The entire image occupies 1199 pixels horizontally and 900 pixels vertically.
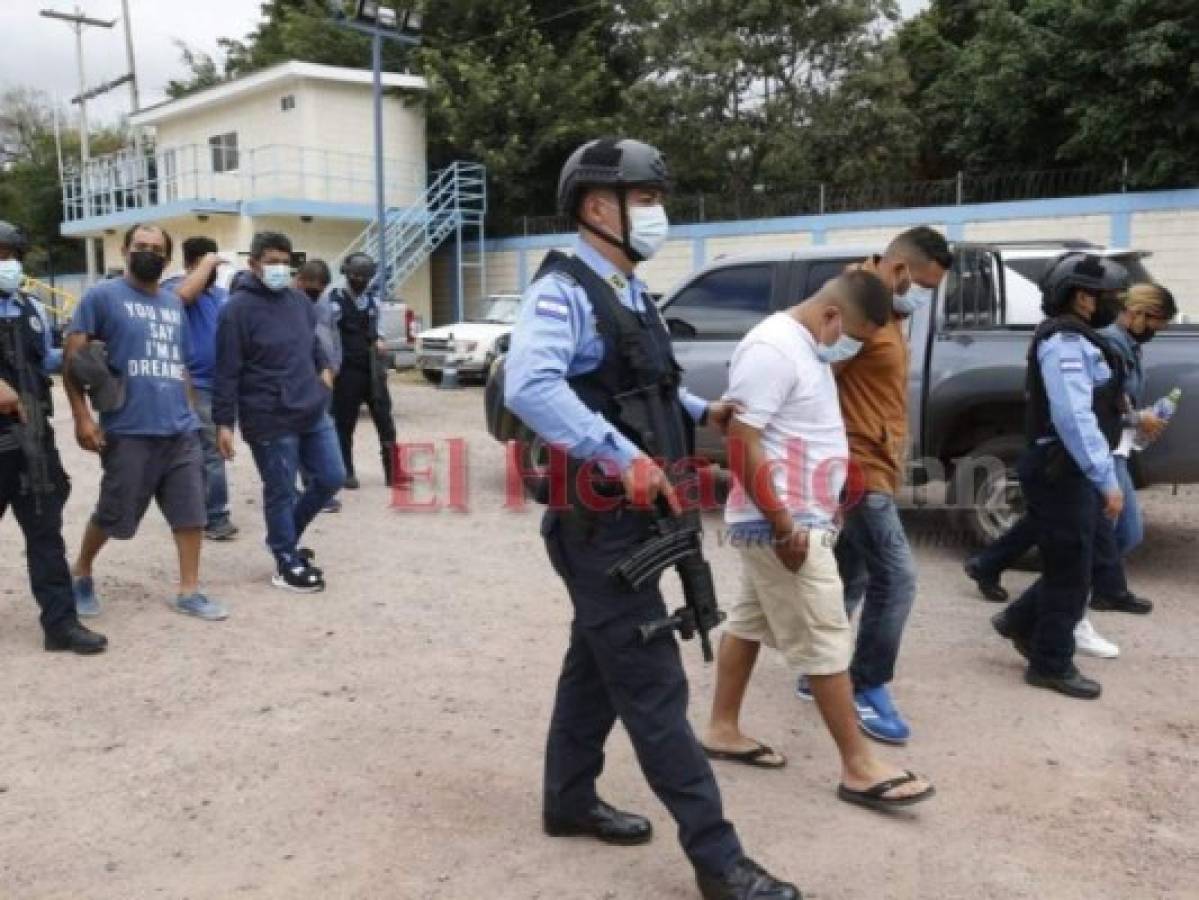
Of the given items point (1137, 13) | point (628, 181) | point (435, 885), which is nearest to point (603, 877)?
point (435, 885)

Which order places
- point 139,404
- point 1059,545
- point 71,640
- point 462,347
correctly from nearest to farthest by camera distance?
point 1059,545
point 71,640
point 139,404
point 462,347

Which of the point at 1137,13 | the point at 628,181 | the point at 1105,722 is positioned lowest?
the point at 1105,722

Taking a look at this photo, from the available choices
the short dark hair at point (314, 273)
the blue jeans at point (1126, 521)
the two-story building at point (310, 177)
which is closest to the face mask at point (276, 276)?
the short dark hair at point (314, 273)

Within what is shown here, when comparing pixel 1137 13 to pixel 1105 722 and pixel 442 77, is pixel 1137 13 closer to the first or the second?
pixel 442 77

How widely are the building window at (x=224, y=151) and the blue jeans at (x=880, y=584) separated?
78.2 feet

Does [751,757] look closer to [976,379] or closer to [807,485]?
[807,485]

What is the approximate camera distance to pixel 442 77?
2384 centimetres

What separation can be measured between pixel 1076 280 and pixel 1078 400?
0.46 m

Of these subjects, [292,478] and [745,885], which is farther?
[292,478]

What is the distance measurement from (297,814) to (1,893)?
0.78 metres

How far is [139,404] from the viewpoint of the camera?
189 inches

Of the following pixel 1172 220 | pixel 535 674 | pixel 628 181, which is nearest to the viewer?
pixel 628 181

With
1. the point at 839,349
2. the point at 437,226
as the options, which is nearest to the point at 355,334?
the point at 839,349

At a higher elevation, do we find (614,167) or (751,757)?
(614,167)
